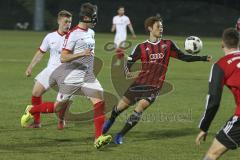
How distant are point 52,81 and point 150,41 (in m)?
2.07

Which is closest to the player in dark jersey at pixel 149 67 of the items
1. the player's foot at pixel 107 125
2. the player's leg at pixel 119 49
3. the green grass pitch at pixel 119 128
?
the player's foot at pixel 107 125

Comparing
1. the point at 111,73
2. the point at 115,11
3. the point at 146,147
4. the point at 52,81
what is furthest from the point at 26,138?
the point at 115,11

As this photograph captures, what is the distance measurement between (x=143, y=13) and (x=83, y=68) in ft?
154

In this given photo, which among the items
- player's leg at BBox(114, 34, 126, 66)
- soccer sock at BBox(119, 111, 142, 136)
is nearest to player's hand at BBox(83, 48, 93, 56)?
soccer sock at BBox(119, 111, 142, 136)

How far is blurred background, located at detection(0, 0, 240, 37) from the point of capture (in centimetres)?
5528

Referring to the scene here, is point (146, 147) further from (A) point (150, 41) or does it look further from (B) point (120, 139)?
(A) point (150, 41)

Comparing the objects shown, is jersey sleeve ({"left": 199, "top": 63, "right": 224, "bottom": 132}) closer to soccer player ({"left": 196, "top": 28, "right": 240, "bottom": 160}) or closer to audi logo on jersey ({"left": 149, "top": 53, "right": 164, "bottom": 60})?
soccer player ({"left": 196, "top": 28, "right": 240, "bottom": 160})

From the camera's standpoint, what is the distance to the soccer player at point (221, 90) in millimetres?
6945

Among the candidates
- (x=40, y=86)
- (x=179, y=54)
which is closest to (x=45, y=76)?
(x=40, y=86)

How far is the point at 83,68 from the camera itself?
10.6 meters

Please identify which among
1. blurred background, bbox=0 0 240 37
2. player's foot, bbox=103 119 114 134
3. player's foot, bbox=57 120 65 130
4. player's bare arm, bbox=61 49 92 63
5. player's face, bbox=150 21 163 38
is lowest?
blurred background, bbox=0 0 240 37

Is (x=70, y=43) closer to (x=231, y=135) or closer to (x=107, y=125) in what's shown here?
(x=107, y=125)

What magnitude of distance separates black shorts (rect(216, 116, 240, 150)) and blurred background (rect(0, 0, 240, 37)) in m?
46.8

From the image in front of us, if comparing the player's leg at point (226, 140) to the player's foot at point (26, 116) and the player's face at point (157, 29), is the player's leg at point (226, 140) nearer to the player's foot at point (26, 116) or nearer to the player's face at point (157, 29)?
the player's face at point (157, 29)
